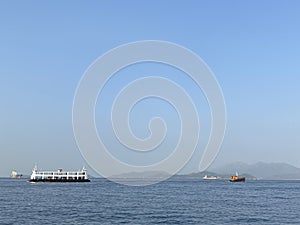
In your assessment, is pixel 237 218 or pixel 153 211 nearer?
pixel 237 218

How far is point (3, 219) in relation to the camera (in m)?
62.4

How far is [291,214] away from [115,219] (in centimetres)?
3263

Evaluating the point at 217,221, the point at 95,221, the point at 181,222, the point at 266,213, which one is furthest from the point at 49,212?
the point at 266,213

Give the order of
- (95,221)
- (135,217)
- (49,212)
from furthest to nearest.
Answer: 1. (49,212)
2. (135,217)
3. (95,221)

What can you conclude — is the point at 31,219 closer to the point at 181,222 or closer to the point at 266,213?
the point at 181,222

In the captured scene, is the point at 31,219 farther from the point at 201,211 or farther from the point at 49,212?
the point at 201,211

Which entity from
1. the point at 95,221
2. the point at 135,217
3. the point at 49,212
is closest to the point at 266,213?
the point at 135,217

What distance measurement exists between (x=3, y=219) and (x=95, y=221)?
14516 mm

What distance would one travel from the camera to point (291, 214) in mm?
73500

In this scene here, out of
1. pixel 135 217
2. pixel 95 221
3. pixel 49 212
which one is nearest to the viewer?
pixel 95 221

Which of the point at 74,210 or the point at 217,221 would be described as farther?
the point at 74,210

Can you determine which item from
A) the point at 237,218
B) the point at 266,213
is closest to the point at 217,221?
the point at 237,218

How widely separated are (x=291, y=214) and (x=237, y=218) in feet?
46.8

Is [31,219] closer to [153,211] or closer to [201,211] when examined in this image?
[153,211]
